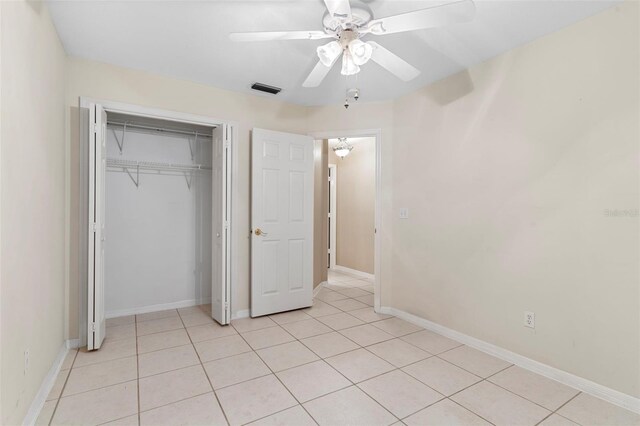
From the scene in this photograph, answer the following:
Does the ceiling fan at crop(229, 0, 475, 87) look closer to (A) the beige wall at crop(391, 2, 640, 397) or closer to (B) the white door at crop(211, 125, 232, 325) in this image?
(A) the beige wall at crop(391, 2, 640, 397)

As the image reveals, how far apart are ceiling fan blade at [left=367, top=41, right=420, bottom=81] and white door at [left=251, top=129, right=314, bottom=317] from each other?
5.69 feet

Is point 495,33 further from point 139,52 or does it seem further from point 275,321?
point 275,321

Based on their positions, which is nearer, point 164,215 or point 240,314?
point 240,314

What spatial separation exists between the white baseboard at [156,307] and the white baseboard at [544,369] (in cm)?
267

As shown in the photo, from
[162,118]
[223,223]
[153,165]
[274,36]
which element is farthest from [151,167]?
[274,36]

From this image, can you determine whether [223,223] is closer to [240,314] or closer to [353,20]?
[240,314]

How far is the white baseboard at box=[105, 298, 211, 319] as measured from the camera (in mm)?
3537

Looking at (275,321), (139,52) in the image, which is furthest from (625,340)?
(139,52)

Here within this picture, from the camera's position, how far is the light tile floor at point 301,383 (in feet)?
6.02

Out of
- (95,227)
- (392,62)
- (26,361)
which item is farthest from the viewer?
(95,227)


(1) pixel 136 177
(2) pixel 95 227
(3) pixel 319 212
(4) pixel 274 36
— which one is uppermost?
(4) pixel 274 36

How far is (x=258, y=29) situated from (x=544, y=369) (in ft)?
10.5

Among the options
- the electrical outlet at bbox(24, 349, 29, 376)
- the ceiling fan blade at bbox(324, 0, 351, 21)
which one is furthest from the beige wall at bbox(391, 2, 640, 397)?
the electrical outlet at bbox(24, 349, 29, 376)

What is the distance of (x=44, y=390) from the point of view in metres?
1.99
